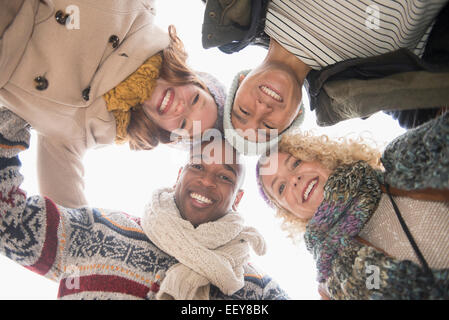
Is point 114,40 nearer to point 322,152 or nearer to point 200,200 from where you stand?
point 200,200

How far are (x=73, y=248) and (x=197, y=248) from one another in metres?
0.46

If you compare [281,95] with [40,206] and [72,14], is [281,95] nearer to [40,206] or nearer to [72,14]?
[72,14]

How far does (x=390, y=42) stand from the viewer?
100 centimetres

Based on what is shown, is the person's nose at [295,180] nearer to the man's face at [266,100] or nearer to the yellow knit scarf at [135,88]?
the man's face at [266,100]

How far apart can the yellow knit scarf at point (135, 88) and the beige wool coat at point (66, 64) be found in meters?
0.03

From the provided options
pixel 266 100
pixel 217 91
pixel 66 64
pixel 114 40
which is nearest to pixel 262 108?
pixel 266 100

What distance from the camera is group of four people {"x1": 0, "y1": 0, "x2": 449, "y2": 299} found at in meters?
0.86

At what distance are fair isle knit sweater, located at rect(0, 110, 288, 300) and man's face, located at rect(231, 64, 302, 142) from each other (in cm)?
62

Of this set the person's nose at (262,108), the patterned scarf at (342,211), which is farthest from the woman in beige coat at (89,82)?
the patterned scarf at (342,211)

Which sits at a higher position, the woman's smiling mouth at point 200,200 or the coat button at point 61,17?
the coat button at point 61,17

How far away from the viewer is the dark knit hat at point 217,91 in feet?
4.48

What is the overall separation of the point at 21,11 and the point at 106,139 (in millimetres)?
540

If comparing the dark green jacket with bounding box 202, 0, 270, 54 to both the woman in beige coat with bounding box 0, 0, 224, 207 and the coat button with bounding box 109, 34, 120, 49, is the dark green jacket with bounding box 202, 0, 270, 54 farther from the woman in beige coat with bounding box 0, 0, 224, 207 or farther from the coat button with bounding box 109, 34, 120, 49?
the coat button with bounding box 109, 34, 120, 49
